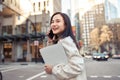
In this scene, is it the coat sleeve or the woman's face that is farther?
the woman's face

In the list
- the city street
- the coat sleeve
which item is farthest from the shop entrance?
the coat sleeve

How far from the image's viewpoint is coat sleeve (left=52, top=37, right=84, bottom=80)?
2.28 m

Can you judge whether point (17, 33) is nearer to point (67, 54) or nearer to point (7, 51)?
point (7, 51)

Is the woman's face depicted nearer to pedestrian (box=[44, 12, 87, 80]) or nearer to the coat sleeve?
pedestrian (box=[44, 12, 87, 80])

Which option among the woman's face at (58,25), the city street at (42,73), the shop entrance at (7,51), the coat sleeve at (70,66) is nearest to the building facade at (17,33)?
the shop entrance at (7,51)

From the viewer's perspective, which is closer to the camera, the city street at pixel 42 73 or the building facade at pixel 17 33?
the city street at pixel 42 73

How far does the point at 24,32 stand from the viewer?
4903cm

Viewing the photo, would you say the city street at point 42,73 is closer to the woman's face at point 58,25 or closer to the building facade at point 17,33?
the woman's face at point 58,25

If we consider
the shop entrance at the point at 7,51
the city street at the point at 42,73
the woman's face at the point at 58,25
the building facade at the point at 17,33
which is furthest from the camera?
the shop entrance at the point at 7,51

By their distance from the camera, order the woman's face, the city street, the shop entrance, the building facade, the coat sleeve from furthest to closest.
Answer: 1. the shop entrance
2. the building facade
3. the city street
4. the woman's face
5. the coat sleeve

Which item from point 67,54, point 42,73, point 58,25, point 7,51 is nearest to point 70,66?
point 67,54

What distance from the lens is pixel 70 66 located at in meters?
2.30

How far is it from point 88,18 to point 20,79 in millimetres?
132207

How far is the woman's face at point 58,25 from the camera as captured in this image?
8.31 ft
